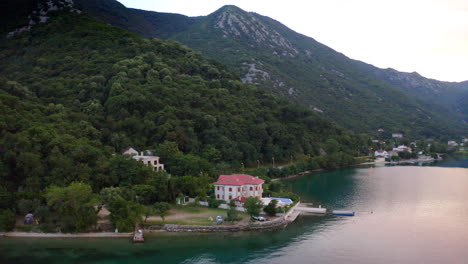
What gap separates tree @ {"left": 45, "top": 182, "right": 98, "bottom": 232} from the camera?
3988 cm

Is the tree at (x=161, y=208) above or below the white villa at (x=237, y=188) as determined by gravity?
below

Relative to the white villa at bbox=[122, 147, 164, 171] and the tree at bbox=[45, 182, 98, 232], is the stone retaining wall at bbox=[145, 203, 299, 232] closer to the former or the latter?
the tree at bbox=[45, 182, 98, 232]

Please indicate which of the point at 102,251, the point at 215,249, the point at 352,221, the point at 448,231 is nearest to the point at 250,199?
the point at 215,249

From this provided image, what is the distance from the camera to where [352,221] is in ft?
155

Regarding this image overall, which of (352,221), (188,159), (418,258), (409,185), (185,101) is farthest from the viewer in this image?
(185,101)

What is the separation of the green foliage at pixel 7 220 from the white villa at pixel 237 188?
73.4 ft

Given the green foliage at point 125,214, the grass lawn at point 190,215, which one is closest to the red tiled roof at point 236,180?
the grass lawn at point 190,215

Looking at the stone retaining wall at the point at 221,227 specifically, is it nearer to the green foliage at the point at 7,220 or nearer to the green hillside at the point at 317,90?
the green foliage at the point at 7,220

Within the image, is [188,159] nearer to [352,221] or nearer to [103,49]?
[352,221]

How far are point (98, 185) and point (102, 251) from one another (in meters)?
14.2

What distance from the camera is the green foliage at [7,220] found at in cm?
3900

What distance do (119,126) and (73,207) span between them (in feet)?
104

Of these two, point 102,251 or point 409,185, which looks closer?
point 102,251

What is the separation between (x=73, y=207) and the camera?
40125 millimetres
